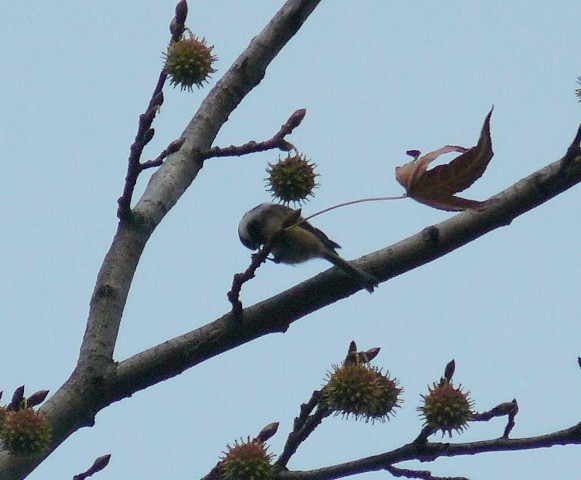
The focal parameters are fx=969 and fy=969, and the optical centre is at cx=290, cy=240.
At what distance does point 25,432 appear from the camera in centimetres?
340

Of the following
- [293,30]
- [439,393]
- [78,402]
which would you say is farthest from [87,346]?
[293,30]

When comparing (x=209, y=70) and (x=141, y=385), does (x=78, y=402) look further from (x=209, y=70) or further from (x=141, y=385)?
(x=209, y=70)

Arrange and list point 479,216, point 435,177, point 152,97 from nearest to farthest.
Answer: point 435,177
point 479,216
point 152,97

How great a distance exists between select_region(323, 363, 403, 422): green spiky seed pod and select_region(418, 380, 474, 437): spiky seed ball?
0.13 meters

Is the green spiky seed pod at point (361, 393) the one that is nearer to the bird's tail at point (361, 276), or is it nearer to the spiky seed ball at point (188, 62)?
the bird's tail at point (361, 276)

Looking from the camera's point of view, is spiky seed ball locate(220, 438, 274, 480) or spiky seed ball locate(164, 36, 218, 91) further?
spiky seed ball locate(164, 36, 218, 91)

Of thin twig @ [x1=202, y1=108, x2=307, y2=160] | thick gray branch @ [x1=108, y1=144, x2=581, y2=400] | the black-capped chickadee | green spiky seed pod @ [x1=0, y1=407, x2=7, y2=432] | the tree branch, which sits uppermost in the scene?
the black-capped chickadee

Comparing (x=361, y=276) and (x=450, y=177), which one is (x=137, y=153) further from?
(x=450, y=177)

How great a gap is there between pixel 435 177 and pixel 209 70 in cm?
162

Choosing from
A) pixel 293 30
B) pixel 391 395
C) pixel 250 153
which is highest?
pixel 293 30

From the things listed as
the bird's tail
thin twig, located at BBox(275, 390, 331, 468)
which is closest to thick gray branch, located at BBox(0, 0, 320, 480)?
thin twig, located at BBox(275, 390, 331, 468)

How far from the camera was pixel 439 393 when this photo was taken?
3.66 m

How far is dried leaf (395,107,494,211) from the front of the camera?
3336mm

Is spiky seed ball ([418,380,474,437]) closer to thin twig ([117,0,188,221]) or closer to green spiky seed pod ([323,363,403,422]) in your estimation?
green spiky seed pod ([323,363,403,422])
